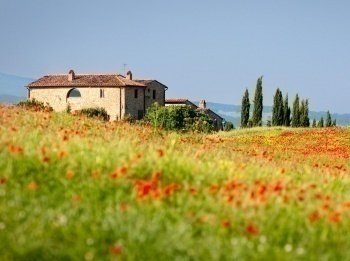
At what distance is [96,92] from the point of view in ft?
260

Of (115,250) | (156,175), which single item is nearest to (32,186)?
(156,175)

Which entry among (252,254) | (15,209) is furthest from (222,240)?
(15,209)

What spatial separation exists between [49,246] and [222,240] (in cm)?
206

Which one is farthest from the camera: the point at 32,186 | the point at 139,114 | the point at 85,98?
the point at 139,114

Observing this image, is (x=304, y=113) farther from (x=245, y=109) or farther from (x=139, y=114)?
(x=139, y=114)

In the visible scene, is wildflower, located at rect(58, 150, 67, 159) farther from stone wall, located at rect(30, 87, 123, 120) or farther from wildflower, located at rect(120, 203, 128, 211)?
stone wall, located at rect(30, 87, 123, 120)

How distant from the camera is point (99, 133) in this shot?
43.6 feet

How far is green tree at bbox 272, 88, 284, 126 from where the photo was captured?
74000 millimetres

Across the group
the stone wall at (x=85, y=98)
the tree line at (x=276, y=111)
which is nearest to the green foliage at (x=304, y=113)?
the tree line at (x=276, y=111)

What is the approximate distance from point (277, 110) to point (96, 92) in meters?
26.5

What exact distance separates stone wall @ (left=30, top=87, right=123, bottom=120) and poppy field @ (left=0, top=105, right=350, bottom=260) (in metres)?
69.8

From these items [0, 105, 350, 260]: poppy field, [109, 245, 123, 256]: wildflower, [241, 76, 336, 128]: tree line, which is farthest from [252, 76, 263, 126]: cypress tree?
[109, 245, 123, 256]: wildflower

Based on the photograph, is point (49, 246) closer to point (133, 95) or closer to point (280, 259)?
point (280, 259)

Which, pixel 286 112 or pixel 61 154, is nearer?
pixel 61 154
